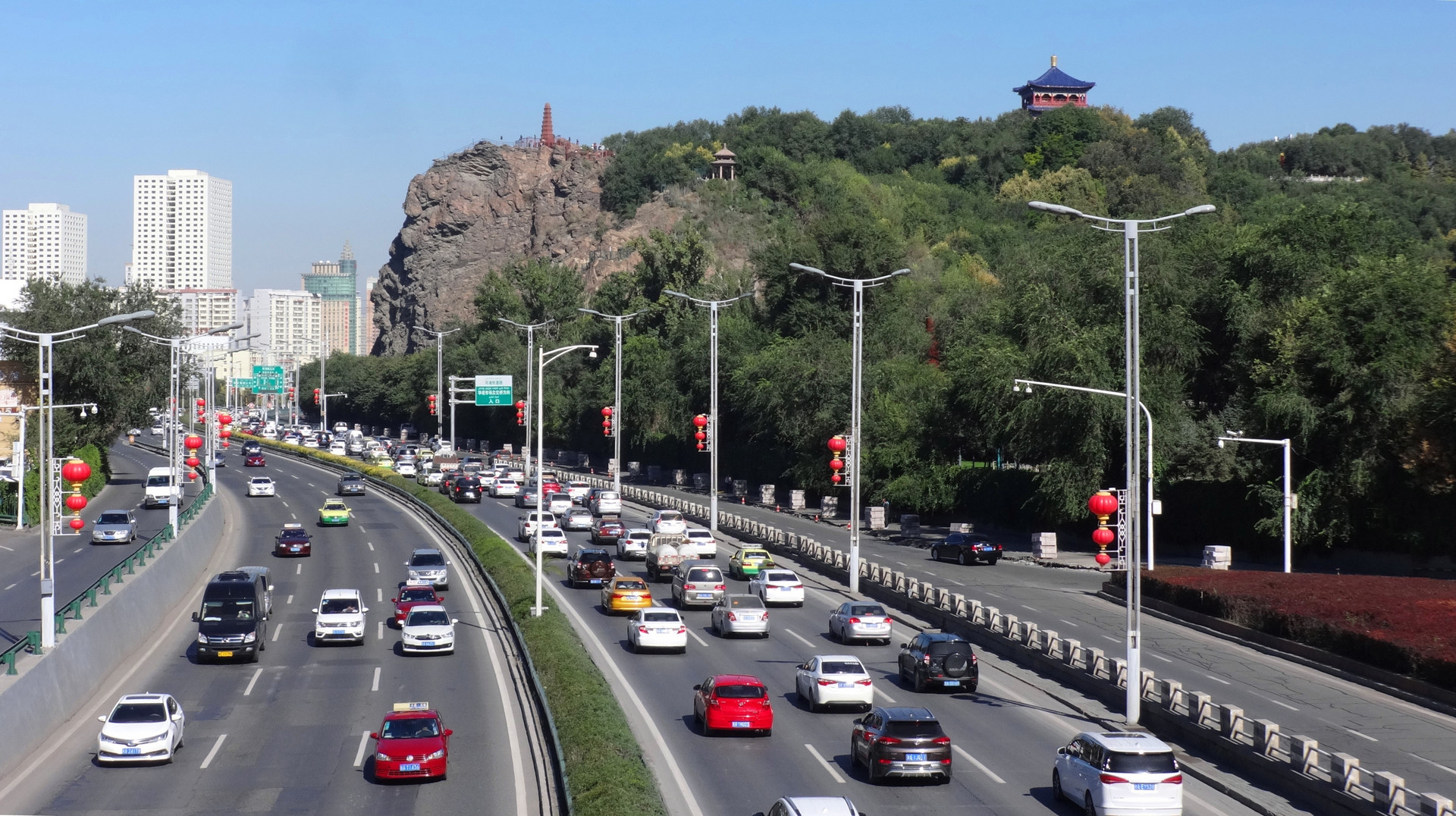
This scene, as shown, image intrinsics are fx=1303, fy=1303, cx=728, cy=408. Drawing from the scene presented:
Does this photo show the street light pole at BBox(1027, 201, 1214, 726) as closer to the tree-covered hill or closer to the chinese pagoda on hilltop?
the tree-covered hill

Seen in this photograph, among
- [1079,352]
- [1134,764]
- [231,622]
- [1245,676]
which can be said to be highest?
[1079,352]

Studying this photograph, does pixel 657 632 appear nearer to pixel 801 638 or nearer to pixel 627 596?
pixel 801 638

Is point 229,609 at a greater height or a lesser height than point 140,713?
greater

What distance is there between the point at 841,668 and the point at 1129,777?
31.1 ft

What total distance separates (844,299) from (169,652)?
2327 inches

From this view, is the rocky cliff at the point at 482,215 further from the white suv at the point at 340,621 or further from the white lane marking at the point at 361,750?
the white lane marking at the point at 361,750

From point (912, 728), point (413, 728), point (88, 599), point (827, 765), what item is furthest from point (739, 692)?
point (88, 599)

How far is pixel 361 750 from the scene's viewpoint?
2630 cm

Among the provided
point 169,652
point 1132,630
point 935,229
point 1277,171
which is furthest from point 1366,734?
point 1277,171

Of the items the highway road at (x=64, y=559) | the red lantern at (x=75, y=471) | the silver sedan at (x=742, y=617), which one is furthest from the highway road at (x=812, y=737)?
the highway road at (x=64, y=559)

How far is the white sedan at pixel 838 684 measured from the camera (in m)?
28.5

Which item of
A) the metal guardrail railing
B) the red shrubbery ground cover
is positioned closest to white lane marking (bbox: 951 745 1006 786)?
the red shrubbery ground cover

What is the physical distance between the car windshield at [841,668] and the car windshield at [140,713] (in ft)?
44.4

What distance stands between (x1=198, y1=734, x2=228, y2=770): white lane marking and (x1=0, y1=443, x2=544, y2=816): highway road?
3 centimetres
